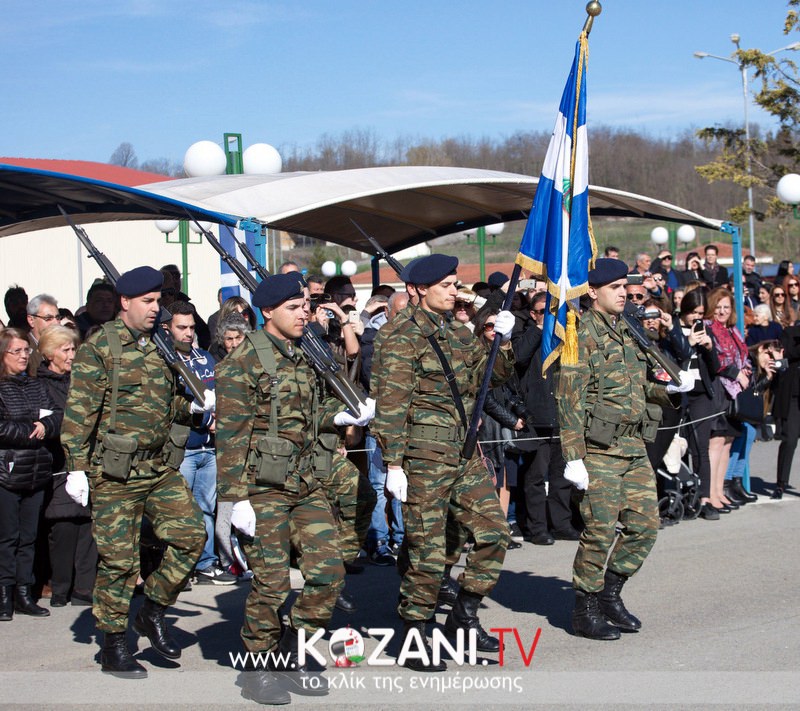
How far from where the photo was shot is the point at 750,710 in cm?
536

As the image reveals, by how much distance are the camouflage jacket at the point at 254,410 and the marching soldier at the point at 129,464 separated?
726 mm

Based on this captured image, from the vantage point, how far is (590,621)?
6785 millimetres

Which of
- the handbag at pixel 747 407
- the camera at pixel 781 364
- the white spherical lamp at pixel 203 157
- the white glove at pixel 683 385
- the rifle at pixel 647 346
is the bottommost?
the handbag at pixel 747 407

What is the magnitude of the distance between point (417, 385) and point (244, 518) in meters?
1.31

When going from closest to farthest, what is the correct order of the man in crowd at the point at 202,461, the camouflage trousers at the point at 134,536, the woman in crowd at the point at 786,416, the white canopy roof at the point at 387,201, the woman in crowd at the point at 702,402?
the camouflage trousers at the point at 134,536, the man in crowd at the point at 202,461, the white canopy roof at the point at 387,201, the woman in crowd at the point at 702,402, the woman in crowd at the point at 786,416

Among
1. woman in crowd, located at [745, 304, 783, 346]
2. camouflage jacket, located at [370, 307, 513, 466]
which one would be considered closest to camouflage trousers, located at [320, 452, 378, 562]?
camouflage jacket, located at [370, 307, 513, 466]

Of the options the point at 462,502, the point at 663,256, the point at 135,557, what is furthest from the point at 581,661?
the point at 663,256

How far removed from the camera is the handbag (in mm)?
11117

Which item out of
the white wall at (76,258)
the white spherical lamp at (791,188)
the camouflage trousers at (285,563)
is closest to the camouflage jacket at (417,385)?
the camouflage trousers at (285,563)

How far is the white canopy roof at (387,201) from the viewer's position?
29.6ft

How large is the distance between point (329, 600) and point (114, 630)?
132cm

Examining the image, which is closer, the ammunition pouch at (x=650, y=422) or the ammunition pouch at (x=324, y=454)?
A: the ammunition pouch at (x=324, y=454)

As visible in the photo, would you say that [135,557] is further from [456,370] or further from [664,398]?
[664,398]

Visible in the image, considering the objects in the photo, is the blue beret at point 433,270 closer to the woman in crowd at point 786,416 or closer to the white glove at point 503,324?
the white glove at point 503,324
